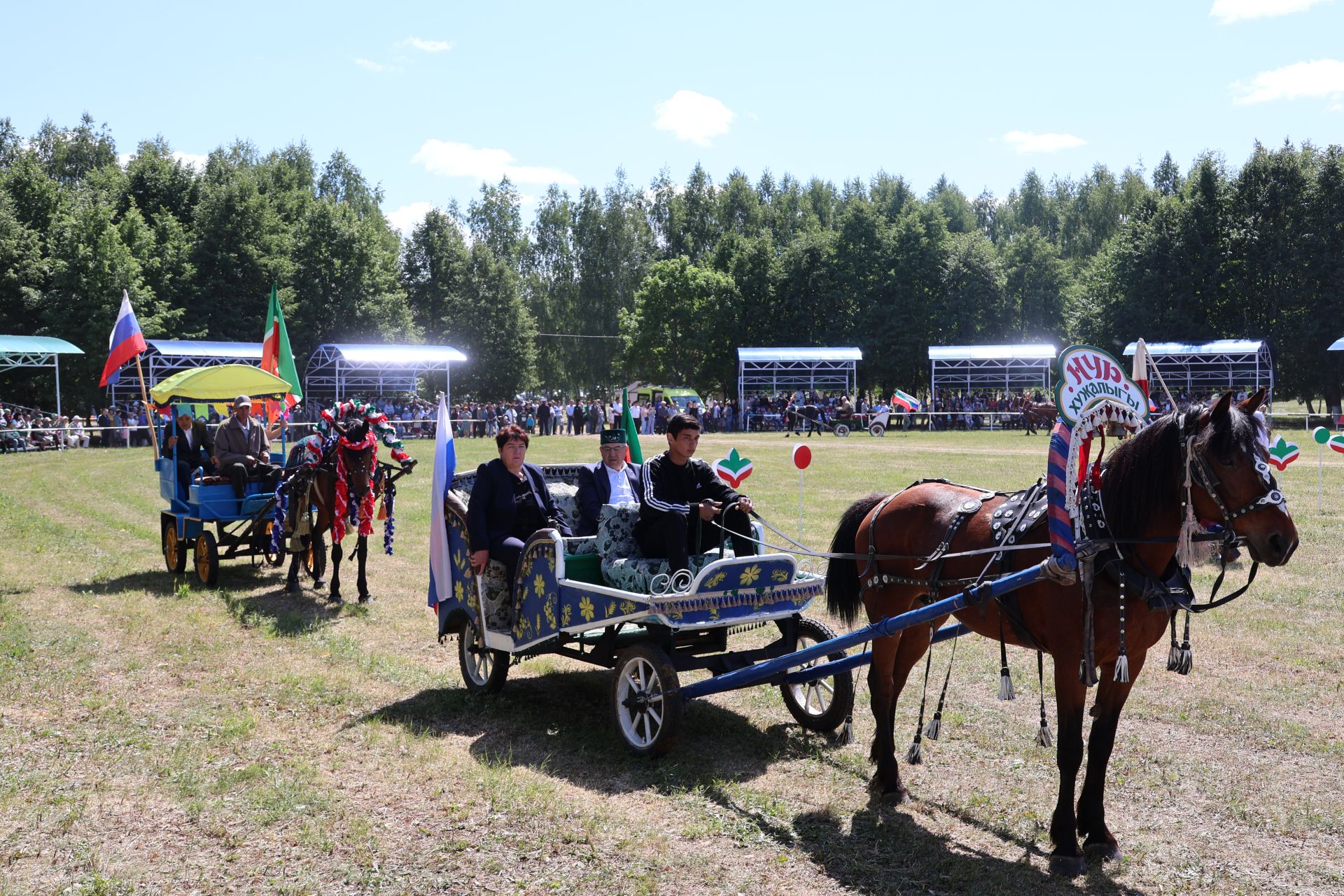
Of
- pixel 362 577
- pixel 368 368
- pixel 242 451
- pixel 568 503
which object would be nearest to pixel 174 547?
pixel 242 451

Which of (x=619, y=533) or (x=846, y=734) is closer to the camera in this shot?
(x=846, y=734)

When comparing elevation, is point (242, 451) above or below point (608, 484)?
above

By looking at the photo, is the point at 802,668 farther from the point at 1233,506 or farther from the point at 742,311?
the point at 742,311

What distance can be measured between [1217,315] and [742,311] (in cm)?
2491

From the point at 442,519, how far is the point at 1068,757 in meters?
4.67

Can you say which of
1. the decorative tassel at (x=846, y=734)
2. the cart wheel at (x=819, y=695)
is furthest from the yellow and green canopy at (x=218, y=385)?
the decorative tassel at (x=846, y=734)

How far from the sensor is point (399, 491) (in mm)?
22688

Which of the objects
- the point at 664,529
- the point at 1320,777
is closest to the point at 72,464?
the point at 664,529

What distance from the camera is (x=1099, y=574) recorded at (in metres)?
4.96

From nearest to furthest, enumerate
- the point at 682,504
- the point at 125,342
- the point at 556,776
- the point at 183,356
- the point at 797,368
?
1. the point at 556,776
2. the point at 682,504
3. the point at 125,342
4. the point at 183,356
5. the point at 797,368

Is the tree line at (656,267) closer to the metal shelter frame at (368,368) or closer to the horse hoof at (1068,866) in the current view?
the metal shelter frame at (368,368)

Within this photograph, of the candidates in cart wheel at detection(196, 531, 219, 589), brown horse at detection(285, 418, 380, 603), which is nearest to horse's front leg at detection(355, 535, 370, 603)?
brown horse at detection(285, 418, 380, 603)

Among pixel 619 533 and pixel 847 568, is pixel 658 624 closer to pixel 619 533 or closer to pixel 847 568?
pixel 619 533

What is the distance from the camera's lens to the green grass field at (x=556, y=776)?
497 centimetres
